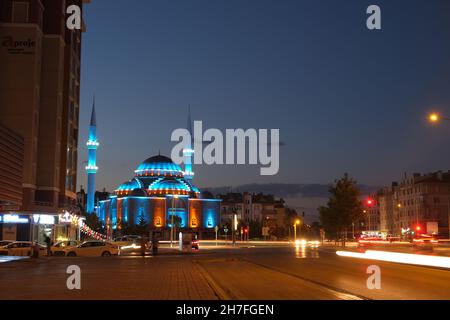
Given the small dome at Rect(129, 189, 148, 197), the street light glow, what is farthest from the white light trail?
the small dome at Rect(129, 189, 148, 197)

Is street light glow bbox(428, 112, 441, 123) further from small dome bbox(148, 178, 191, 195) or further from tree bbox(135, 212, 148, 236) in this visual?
small dome bbox(148, 178, 191, 195)

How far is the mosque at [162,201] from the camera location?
13812 cm

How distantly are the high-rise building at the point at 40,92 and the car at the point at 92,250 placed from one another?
589 inches

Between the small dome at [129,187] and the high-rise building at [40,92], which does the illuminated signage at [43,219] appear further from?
the small dome at [129,187]

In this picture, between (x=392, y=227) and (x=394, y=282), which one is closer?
(x=394, y=282)

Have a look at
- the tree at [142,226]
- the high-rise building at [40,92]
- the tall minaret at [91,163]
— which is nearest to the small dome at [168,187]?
the tree at [142,226]

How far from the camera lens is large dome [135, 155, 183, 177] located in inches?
6009

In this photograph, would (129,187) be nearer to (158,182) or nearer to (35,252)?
(158,182)

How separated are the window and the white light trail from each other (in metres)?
40.0

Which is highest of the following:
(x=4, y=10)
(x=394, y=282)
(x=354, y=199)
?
(x=4, y=10)

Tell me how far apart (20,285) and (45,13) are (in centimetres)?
5211
